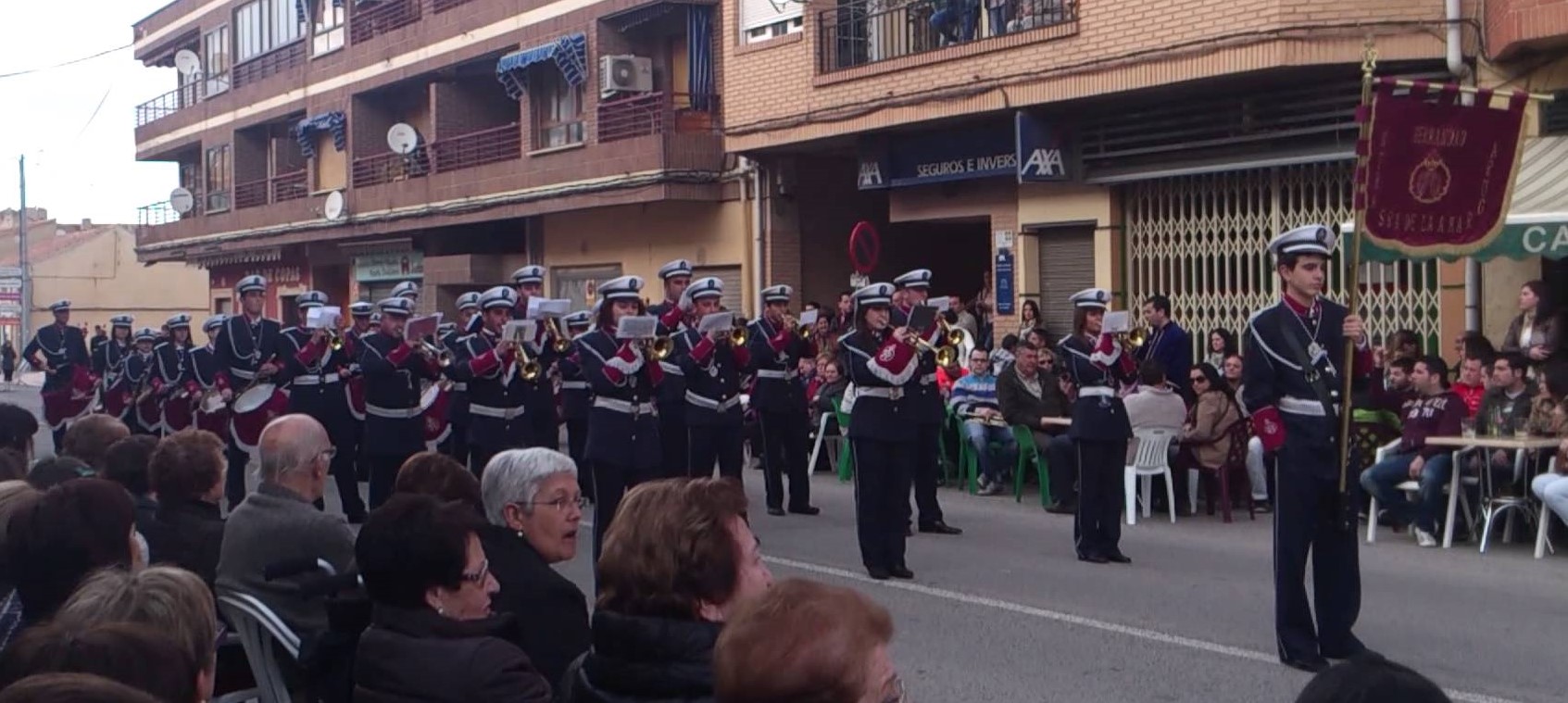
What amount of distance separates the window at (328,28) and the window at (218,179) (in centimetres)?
621

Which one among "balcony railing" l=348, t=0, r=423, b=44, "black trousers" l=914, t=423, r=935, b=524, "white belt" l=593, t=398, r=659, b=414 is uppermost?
"balcony railing" l=348, t=0, r=423, b=44

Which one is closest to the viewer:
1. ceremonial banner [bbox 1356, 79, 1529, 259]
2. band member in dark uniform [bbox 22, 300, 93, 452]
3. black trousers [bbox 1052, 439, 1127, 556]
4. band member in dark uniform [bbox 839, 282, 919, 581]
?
ceremonial banner [bbox 1356, 79, 1529, 259]

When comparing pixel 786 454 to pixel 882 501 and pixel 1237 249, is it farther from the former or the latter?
pixel 1237 249

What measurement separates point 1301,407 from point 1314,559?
712 mm

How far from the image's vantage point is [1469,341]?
1377 centimetres

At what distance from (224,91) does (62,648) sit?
41081mm

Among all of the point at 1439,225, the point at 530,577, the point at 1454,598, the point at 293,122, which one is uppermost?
the point at 293,122

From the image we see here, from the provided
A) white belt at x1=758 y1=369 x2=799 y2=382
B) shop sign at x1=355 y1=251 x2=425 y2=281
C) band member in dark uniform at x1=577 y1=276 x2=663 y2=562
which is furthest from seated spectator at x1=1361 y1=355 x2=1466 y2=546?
shop sign at x1=355 y1=251 x2=425 y2=281

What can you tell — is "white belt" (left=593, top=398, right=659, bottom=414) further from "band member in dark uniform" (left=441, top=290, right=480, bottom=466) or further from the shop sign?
the shop sign

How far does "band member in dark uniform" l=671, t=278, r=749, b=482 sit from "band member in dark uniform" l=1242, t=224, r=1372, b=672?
5.07 meters

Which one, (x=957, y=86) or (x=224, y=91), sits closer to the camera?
(x=957, y=86)

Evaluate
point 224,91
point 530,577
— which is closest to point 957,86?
point 530,577

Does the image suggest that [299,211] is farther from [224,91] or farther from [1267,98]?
[1267,98]

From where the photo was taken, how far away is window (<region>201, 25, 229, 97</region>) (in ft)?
138
